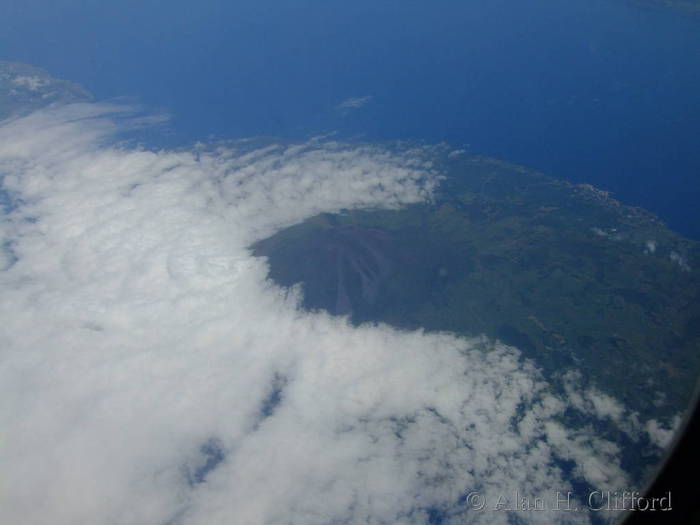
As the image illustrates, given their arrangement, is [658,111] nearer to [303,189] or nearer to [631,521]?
[303,189]

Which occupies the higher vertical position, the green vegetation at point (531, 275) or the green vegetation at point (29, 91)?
the green vegetation at point (29, 91)

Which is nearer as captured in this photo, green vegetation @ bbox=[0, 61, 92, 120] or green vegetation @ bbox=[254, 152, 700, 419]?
green vegetation @ bbox=[254, 152, 700, 419]

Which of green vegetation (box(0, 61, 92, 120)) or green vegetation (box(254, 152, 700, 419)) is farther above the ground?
green vegetation (box(0, 61, 92, 120))

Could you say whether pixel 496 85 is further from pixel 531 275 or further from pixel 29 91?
pixel 29 91

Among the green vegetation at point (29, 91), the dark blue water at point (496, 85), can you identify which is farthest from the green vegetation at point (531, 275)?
the green vegetation at point (29, 91)

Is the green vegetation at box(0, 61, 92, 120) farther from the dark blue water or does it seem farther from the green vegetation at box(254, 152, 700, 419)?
the green vegetation at box(254, 152, 700, 419)

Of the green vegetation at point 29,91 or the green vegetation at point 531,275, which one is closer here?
the green vegetation at point 531,275

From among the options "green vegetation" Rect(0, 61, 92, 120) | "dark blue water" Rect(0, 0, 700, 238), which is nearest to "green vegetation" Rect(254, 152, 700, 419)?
"dark blue water" Rect(0, 0, 700, 238)

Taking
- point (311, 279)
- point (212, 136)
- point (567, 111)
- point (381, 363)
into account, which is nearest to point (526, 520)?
point (381, 363)

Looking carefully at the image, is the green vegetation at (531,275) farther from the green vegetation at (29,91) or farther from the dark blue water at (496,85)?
the green vegetation at (29,91)
